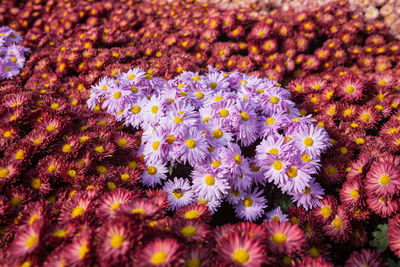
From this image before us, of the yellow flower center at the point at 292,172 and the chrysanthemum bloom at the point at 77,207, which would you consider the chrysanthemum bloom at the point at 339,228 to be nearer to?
the yellow flower center at the point at 292,172

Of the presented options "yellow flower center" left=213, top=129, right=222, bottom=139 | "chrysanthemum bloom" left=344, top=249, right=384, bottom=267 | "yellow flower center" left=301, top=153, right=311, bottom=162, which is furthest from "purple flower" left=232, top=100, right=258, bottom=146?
"chrysanthemum bloom" left=344, top=249, right=384, bottom=267

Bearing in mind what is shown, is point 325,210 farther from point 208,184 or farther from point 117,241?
point 117,241

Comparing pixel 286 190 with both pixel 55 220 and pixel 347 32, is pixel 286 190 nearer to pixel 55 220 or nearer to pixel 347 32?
pixel 55 220

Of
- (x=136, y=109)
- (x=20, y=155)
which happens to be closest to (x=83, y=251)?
(x=20, y=155)

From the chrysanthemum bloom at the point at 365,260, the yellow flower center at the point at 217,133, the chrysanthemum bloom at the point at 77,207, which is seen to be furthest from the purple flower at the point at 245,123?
the chrysanthemum bloom at the point at 77,207

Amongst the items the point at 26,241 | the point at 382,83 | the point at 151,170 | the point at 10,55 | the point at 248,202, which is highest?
the point at 10,55

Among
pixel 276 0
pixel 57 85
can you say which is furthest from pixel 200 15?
pixel 57 85
